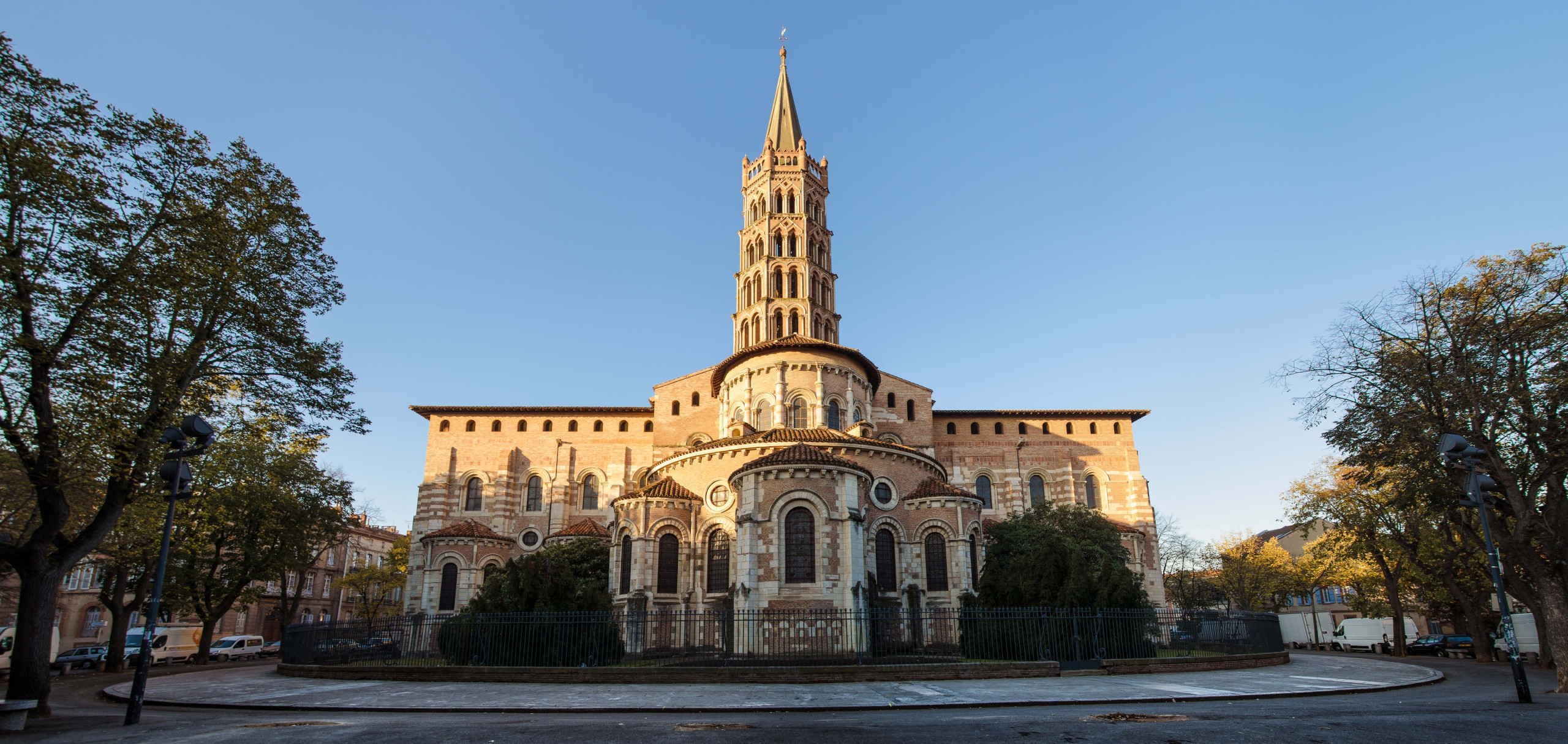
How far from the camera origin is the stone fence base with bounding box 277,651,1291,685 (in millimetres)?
18781

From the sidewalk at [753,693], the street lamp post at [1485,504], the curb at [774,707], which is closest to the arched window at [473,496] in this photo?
the sidewalk at [753,693]

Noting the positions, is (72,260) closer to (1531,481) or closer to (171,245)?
(171,245)

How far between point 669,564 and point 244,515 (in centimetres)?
1910

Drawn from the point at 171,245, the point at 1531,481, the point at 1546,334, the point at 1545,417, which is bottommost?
the point at 1531,481

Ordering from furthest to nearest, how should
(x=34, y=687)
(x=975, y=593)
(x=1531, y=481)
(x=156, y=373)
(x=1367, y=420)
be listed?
(x=975, y=593)
(x=1367, y=420)
(x=1531, y=481)
(x=156, y=373)
(x=34, y=687)

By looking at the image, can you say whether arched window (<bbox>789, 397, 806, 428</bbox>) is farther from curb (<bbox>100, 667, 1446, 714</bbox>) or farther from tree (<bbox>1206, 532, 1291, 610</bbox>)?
tree (<bbox>1206, 532, 1291, 610</bbox>)

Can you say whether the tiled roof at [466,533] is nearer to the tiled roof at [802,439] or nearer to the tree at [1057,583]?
the tiled roof at [802,439]

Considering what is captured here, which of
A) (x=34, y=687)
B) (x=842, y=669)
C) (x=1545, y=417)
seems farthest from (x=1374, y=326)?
(x=34, y=687)

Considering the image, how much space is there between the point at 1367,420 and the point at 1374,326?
8.30ft

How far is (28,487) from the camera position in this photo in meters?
19.9

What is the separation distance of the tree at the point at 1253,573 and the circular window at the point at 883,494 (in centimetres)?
3536

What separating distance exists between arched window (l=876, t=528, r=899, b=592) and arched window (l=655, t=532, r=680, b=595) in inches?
281

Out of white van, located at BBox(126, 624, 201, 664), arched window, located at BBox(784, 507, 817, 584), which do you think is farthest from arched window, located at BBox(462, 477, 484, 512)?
arched window, located at BBox(784, 507, 817, 584)

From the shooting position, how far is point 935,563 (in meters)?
28.1
